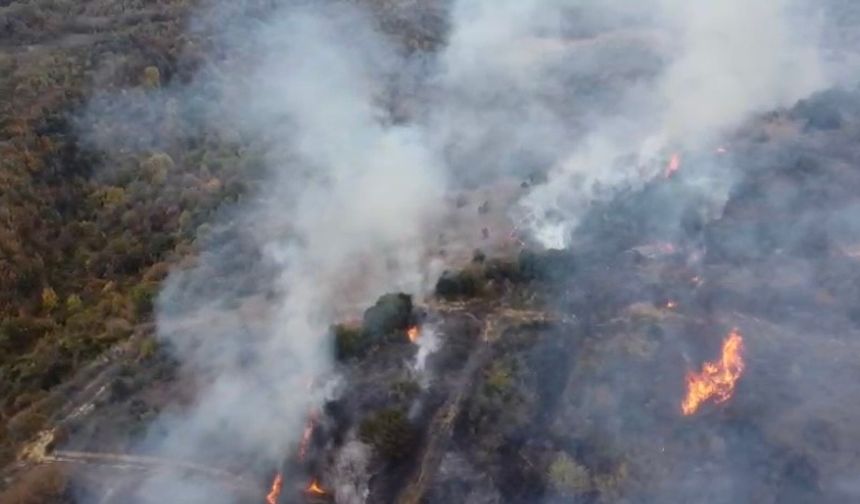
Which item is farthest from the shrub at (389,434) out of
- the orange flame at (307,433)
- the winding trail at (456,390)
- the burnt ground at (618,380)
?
the orange flame at (307,433)

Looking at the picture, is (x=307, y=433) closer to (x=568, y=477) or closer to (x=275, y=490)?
(x=275, y=490)

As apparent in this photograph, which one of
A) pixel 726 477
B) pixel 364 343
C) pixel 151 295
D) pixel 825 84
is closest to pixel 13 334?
pixel 151 295

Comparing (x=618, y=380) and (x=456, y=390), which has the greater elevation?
(x=618, y=380)

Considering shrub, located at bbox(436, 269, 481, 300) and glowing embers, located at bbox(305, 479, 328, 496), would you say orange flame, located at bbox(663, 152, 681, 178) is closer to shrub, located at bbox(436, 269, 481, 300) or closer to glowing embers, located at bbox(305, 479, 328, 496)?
shrub, located at bbox(436, 269, 481, 300)

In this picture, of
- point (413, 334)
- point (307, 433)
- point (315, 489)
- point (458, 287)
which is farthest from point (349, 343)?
point (315, 489)

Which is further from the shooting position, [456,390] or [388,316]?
[388,316]

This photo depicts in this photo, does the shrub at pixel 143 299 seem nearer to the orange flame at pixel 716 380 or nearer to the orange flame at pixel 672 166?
the orange flame at pixel 716 380

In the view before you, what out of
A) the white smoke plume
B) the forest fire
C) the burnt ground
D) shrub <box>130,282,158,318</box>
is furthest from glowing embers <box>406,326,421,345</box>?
shrub <box>130,282,158,318</box>

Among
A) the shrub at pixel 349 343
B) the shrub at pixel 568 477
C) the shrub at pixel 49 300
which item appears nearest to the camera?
the shrub at pixel 568 477

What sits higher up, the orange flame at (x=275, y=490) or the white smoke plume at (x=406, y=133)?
the orange flame at (x=275, y=490)
